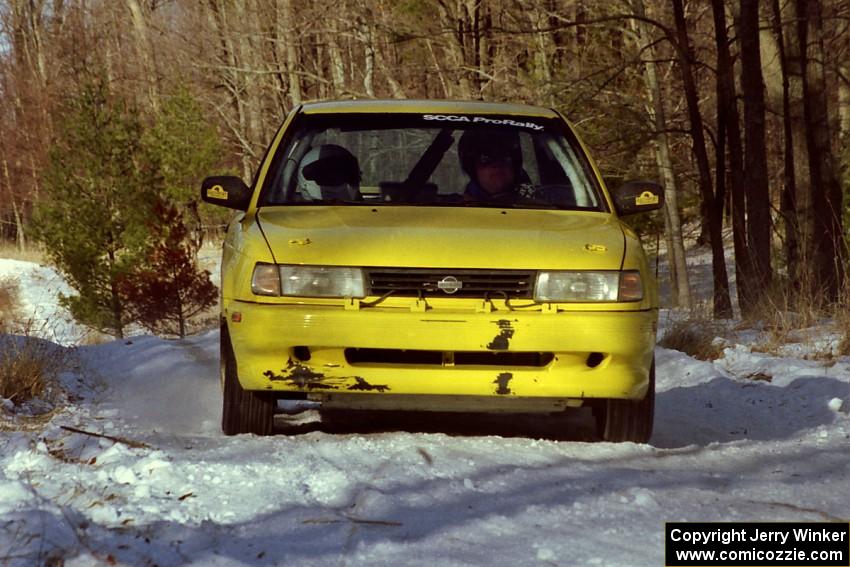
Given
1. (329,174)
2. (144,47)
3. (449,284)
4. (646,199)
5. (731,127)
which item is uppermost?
(144,47)

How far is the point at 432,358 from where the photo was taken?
17.4ft

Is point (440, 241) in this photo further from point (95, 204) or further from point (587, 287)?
point (95, 204)

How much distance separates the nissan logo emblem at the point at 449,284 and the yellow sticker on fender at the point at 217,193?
1.68m

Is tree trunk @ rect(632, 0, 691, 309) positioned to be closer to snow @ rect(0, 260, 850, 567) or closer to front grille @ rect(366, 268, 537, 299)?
snow @ rect(0, 260, 850, 567)

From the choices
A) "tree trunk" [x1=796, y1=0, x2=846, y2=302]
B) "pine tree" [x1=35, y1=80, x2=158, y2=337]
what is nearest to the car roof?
"tree trunk" [x1=796, y1=0, x2=846, y2=302]

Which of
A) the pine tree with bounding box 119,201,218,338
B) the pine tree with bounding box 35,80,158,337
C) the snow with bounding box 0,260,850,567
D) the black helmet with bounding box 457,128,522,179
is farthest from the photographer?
the pine tree with bounding box 35,80,158,337

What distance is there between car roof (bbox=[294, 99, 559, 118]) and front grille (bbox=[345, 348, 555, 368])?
1.89 metres

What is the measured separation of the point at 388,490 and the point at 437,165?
2.55 meters

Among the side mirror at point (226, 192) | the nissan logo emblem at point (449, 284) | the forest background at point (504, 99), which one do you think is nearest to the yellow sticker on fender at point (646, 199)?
the nissan logo emblem at point (449, 284)

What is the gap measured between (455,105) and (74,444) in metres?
2.91

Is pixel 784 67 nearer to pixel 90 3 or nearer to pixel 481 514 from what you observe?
pixel 481 514

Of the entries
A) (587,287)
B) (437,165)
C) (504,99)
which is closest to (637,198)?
(437,165)

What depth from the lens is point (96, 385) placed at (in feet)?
27.4

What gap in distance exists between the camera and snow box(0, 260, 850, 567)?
3.68 meters
